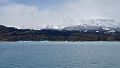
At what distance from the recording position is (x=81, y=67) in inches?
2067

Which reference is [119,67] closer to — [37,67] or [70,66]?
[70,66]

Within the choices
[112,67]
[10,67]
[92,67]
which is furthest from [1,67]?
[112,67]

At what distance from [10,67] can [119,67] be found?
1819cm

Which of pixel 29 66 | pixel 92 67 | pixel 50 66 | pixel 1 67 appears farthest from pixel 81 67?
pixel 1 67

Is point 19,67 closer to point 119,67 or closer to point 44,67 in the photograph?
point 44,67

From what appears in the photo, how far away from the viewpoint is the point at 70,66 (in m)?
54.1

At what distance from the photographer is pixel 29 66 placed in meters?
54.0

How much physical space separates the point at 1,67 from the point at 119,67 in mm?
19608

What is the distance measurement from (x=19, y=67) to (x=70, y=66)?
875 cm

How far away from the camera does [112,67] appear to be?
51812 mm

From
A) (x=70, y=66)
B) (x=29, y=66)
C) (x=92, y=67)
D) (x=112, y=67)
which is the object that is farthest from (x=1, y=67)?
(x=112, y=67)

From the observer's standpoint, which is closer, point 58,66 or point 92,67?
point 92,67

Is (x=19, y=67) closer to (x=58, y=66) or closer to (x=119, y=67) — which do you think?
(x=58, y=66)

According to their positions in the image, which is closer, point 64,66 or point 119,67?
point 119,67
